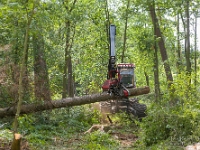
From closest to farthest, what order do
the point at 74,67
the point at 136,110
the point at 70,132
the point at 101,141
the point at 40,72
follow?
the point at 101,141 < the point at 70,132 < the point at 40,72 < the point at 136,110 < the point at 74,67

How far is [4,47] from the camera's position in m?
10.1

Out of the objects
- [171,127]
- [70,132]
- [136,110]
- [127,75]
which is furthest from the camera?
[127,75]

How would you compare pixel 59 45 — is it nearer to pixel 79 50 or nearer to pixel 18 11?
pixel 79 50

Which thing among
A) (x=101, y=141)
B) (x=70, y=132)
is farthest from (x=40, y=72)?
(x=101, y=141)

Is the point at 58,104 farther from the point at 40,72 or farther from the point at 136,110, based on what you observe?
the point at 136,110

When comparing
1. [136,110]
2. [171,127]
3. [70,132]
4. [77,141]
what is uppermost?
[171,127]

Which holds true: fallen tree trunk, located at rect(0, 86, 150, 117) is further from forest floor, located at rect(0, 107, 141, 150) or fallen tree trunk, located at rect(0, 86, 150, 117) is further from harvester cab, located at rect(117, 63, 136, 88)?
harvester cab, located at rect(117, 63, 136, 88)

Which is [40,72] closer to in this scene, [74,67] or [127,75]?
[127,75]

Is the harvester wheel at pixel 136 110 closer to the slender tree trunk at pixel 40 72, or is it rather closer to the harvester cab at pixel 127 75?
the harvester cab at pixel 127 75

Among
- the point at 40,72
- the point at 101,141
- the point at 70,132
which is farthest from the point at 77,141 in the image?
the point at 40,72

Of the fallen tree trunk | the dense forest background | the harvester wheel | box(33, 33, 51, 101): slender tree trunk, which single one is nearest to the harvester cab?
the harvester wheel

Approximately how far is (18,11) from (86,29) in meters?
9.62

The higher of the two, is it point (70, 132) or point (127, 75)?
point (127, 75)

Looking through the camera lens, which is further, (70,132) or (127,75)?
(127,75)
